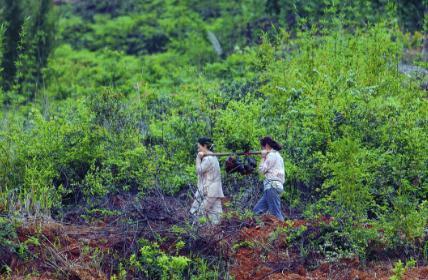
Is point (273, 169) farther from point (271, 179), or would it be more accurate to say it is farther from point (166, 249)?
point (166, 249)

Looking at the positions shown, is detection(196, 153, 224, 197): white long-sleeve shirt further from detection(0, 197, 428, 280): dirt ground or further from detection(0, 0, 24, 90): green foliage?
detection(0, 0, 24, 90): green foliage

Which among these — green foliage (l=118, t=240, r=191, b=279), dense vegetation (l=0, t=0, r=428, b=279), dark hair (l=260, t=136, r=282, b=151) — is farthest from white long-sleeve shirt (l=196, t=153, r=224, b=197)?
green foliage (l=118, t=240, r=191, b=279)

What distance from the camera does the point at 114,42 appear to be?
109 ft

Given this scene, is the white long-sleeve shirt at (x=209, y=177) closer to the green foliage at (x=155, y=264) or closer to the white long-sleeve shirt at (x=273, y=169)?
the white long-sleeve shirt at (x=273, y=169)

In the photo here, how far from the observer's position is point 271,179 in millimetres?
15633

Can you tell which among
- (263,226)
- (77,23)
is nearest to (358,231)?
(263,226)

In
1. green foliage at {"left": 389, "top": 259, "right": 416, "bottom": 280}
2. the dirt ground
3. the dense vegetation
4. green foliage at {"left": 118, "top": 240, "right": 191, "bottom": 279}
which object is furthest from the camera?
the dense vegetation

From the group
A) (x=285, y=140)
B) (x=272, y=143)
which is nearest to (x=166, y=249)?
(x=272, y=143)

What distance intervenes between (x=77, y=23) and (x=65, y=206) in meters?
19.2

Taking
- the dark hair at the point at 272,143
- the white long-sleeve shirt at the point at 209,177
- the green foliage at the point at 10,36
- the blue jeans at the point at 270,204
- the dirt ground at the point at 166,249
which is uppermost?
the dark hair at the point at 272,143

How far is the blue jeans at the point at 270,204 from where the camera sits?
50.8ft

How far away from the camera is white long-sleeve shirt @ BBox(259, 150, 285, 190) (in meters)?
15.6

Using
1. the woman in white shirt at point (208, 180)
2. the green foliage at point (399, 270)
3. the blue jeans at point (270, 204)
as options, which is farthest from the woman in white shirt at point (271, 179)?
the green foliage at point (399, 270)

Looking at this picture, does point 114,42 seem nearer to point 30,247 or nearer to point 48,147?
point 48,147
